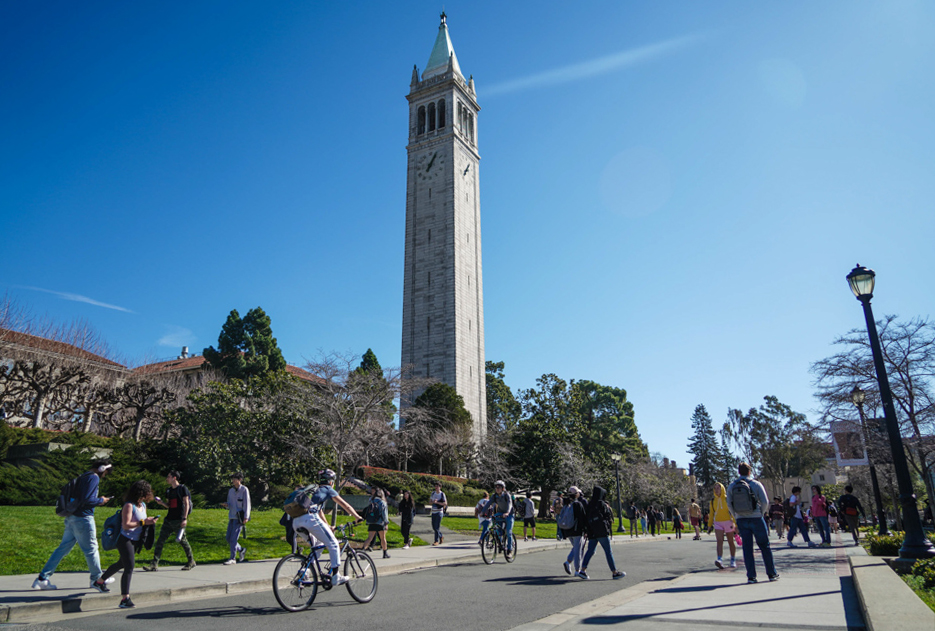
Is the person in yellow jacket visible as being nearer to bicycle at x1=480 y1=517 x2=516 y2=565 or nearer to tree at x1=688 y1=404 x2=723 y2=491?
bicycle at x1=480 y1=517 x2=516 y2=565

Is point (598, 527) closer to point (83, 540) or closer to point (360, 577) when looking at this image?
point (360, 577)

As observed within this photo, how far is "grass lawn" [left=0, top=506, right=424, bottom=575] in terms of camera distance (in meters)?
11.0

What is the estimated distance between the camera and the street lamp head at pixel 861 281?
36.5ft

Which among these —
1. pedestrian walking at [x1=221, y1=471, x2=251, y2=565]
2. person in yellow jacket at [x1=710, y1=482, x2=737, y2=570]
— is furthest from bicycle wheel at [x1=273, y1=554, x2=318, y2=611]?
person in yellow jacket at [x1=710, y1=482, x2=737, y2=570]

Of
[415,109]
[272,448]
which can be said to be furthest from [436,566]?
[415,109]

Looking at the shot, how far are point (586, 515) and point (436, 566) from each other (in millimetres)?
4360

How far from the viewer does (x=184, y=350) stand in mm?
66312

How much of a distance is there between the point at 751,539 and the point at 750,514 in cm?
38

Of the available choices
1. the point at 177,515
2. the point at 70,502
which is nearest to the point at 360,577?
the point at 70,502

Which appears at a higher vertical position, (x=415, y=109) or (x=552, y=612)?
(x=415, y=109)

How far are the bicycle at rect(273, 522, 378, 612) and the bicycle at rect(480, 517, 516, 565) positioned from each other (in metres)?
5.48

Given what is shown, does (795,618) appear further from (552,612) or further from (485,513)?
(485,513)

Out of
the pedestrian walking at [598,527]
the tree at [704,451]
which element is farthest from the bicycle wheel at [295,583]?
the tree at [704,451]

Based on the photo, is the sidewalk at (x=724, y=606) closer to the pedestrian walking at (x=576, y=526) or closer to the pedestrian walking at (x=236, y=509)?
the pedestrian walking at (x=576, y=526)
